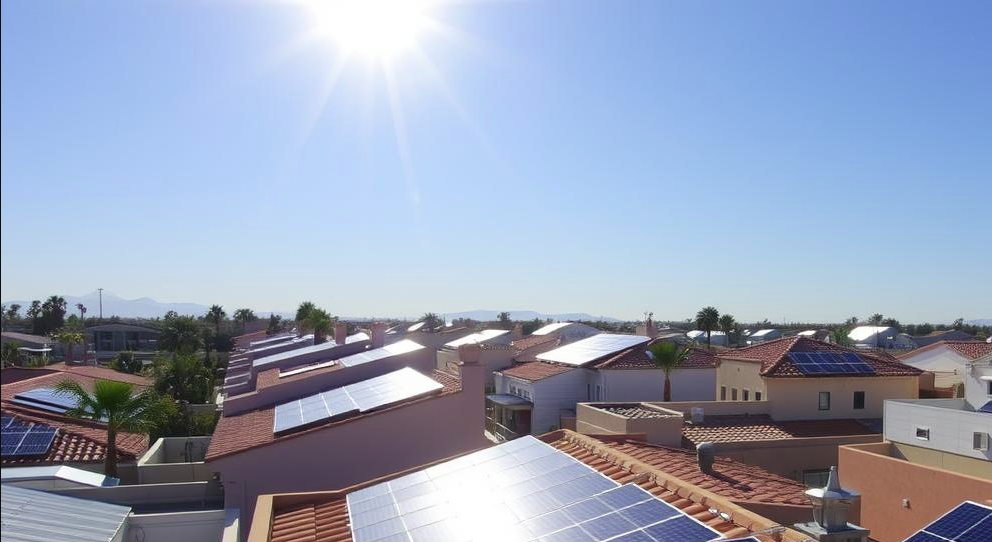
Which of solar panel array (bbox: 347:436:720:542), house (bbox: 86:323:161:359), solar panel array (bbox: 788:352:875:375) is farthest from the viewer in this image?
house (bbox: 86:323:161:359)

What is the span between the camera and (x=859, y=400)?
110 feet

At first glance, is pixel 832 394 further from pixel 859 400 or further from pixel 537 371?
pixel 537 371

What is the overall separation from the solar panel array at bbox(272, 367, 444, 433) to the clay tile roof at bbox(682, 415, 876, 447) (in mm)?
11230

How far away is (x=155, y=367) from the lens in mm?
48875

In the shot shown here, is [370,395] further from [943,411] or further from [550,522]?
[943,411]

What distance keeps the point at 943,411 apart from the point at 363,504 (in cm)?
2005

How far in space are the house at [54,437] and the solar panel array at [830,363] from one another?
90.0 ft

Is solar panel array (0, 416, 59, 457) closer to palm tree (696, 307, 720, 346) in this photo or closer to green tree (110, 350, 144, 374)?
green tree (110, 350, 144, 374)

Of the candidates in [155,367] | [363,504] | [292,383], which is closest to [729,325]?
[155,367]

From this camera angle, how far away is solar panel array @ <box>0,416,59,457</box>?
50.6 feet

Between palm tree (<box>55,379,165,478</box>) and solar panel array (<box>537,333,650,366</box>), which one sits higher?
palm tree (<box>55,379,165,478</box>)

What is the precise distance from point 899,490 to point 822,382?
1247cm

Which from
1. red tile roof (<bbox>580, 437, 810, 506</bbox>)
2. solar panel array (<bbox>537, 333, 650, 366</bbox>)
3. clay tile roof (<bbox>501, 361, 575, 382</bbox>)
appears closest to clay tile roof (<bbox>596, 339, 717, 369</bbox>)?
solar panel array (<bbox>537, 333, 650, 366</bbox>)

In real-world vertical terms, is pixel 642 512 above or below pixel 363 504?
above
